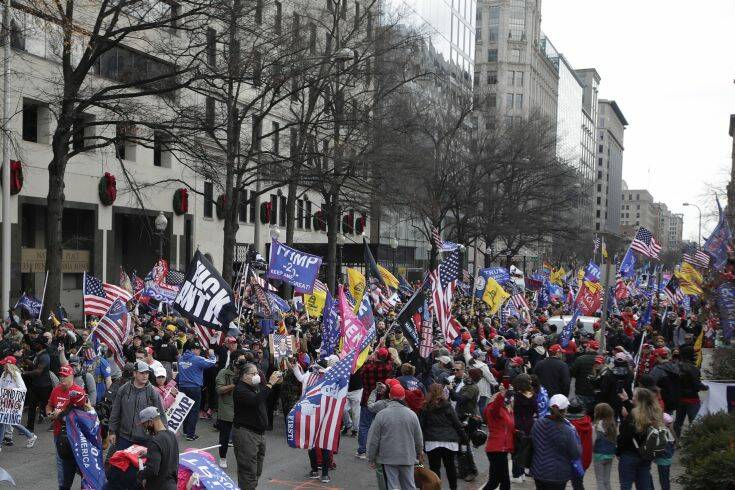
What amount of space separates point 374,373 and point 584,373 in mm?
3303

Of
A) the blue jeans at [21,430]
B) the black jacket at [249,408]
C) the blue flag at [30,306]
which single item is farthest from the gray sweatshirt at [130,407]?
the blue flag at [30,306]

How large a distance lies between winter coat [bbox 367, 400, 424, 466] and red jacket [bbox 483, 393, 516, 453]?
53.5 inches

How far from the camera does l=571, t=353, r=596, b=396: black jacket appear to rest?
1330cm

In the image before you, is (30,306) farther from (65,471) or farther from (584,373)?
(584,373)

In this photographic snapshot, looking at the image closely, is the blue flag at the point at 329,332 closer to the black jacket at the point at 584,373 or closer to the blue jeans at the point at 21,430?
the black jacket at the point at 584,373

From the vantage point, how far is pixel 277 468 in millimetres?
11375

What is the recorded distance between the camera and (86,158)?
33.4 metres

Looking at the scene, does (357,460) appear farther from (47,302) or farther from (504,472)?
(47,302)

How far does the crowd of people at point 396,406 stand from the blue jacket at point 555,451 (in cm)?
1

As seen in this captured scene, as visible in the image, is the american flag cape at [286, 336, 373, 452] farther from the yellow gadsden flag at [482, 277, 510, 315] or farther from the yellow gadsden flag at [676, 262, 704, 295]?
the yellow gadsden flag at [676, 262, 704, 295]

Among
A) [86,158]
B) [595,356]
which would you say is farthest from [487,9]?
[595,356]

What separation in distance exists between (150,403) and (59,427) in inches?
40.4

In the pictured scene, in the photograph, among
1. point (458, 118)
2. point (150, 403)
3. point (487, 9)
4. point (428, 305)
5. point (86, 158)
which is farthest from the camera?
point (487, 9)

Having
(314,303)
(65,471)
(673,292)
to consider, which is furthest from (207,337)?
(673,292)
